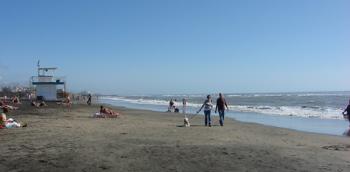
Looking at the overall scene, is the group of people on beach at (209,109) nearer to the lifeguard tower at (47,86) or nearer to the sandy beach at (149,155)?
the sandy beach at (149,155)

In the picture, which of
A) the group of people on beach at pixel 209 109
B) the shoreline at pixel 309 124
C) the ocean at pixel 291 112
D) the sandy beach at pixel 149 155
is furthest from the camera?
the ocean at pixel 291 112

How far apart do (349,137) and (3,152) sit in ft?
47.7

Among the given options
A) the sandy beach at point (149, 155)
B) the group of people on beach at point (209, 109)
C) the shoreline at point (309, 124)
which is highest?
the group of people on beach at point (209, 109)

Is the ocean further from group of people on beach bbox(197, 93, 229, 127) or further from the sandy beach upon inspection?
the sandy beach

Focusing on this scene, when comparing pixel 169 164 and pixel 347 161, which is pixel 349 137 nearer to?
pixel 347 161

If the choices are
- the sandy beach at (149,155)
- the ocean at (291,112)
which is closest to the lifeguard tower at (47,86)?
the ocean at (291,112)

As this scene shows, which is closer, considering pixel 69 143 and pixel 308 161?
pixel 308 161

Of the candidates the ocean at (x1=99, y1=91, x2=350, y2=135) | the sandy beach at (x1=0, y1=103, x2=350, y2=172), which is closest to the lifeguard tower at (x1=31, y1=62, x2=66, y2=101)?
the ocean at (x1=99, y1=91, x2=350, y2=135)

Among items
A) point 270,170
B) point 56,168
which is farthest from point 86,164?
point 270,170

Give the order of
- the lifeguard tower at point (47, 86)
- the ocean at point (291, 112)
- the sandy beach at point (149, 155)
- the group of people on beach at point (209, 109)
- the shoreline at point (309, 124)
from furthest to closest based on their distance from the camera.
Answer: the lifeguard tower at point (47, 86) < the ocean at point (291, 112) < the shoreline at point (309, 124) < the group of people on beach at point (209, 109) < the sandy beach at point (149, 155)

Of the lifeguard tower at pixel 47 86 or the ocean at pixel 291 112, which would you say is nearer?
the ocean at pixel 291 112

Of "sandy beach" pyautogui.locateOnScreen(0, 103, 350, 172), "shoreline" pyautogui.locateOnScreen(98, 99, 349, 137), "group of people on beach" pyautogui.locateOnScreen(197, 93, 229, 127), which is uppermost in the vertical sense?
"group of people on beach" pyautogui.locateOnScreen(197, 93, 229, 127)

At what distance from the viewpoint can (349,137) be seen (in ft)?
69.7

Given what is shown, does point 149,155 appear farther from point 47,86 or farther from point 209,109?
point 47,86
